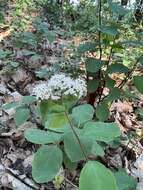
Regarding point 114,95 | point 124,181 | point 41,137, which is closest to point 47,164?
point 41,137

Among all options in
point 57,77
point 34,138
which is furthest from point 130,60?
point 34,138

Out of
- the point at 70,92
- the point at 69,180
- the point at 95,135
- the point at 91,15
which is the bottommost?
the point at 91,15

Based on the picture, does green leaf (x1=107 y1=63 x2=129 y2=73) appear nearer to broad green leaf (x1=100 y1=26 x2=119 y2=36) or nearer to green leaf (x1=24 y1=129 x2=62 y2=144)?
broad green leaf (x1=100 y1=26 x2=119 y2=36)

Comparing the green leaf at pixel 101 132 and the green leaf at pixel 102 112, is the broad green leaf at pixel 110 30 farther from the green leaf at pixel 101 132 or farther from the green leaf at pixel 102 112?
the green leaf at pixel 101 132

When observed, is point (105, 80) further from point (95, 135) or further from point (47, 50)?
point (47, 50)

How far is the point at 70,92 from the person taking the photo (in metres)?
1.76

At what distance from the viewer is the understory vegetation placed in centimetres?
112

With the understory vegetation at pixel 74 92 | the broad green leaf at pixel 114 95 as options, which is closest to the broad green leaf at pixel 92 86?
the understory vegetation at pixel 74 92

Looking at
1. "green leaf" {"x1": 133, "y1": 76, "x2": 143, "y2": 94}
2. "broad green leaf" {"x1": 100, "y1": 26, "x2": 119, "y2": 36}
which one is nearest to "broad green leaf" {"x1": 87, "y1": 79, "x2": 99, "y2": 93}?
"green leaf" {"x1": 133, "y1": 76, "x2": 143, "y2": 94}

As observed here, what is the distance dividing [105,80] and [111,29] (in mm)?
398

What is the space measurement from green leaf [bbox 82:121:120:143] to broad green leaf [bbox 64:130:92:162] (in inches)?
2.4

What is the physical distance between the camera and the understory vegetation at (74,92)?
1122 mm

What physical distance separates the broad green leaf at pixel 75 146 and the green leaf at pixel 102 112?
3.87 ft

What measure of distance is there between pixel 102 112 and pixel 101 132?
1.32 m
